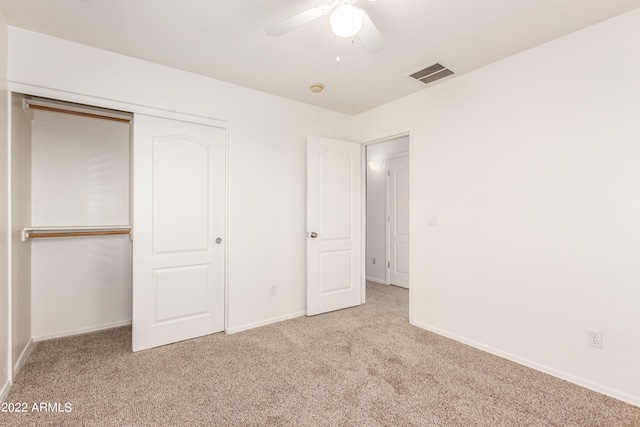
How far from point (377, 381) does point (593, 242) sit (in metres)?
1.79

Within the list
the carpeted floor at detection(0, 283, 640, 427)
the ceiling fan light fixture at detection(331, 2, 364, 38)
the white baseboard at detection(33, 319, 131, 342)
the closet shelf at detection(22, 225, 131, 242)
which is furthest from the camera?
the white baseboard at detection(33, 319, 131, 342)

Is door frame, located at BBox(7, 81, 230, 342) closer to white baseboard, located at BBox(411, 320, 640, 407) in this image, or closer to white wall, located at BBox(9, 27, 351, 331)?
white wall, located at BBox(9, 27, 351, 331)

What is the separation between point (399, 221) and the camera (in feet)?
16.6

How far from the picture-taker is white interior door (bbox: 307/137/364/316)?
11.6 ft

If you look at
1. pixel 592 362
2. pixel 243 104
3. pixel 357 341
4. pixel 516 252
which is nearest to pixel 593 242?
pixel 516 252

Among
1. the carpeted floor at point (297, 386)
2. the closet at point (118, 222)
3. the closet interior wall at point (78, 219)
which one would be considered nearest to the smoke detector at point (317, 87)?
the closet at point (118, 222)

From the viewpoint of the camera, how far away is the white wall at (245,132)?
2297 mm

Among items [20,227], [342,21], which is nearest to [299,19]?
[342,21]

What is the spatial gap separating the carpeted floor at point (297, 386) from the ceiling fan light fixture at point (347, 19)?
216 centimetres

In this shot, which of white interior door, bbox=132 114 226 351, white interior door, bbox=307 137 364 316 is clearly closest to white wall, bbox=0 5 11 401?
white interior door, bbox=132 114 226 351

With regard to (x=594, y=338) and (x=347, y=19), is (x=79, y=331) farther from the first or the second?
(x=594, y=338)

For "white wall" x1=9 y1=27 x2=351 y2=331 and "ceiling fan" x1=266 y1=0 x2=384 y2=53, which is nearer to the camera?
"ceiling fan" x1=266 y1=0 x2=384 y2=53

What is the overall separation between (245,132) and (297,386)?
7.83 ft

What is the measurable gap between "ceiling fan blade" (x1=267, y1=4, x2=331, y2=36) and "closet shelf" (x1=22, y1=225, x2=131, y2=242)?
8.16 ft
